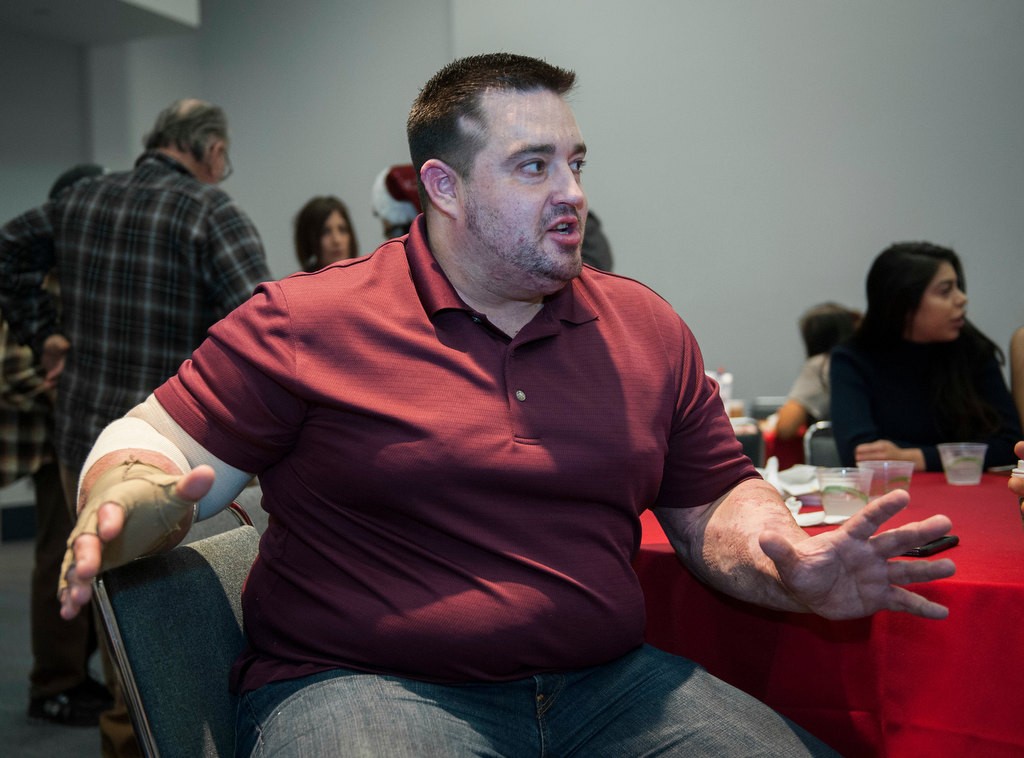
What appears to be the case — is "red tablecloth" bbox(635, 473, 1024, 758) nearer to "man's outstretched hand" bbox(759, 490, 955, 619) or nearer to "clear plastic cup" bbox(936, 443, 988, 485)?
"man's outstretched hand" bbox(759, 490, 955, 619)

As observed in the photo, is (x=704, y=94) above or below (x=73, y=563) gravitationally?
above

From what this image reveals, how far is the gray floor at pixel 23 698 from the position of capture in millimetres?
2553

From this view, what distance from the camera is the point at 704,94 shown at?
4.91 m

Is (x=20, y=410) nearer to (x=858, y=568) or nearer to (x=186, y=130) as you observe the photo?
(x=186, y=130)

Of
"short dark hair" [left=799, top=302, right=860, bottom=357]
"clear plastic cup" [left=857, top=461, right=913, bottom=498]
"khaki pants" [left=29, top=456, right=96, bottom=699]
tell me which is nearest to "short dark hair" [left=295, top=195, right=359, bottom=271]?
"khaki pants" [left=29, top=456, right=96, bottom=699]

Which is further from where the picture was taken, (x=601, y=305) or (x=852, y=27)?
(x=852, y=27)

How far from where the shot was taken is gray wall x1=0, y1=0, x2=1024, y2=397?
4.56 metres

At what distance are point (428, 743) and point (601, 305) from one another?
27.2 inches

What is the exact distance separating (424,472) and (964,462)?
1421 mm

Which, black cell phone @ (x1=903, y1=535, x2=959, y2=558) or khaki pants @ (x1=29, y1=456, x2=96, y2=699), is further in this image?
khaki pants @ (x1=29, y1=456, x2=96, y2=699)

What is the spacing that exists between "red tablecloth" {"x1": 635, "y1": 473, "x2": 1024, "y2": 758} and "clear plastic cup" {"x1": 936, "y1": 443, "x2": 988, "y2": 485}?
0.56 meters

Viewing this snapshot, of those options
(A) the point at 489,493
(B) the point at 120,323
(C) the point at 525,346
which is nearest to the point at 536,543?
(A) the point at 489,493

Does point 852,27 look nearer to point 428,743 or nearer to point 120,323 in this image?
point 120,323

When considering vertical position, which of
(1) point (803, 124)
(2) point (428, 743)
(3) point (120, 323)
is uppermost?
(1) point (803, 124)
